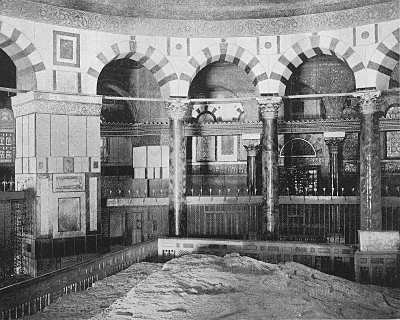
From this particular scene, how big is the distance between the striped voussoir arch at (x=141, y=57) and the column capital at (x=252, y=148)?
3.98 m

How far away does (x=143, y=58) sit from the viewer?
10.9m

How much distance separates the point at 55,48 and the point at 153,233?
202 inches

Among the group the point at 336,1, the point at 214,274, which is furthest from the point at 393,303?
the point at 336,1

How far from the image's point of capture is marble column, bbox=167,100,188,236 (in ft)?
35.6

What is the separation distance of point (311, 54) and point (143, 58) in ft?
12.8

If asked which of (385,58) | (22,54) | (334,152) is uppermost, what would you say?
(22,54)

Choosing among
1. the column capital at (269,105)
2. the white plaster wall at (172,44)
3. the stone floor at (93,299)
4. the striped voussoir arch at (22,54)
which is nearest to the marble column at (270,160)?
the column capital at (269,105)

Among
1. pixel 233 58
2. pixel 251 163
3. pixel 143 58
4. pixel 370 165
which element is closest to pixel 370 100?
pixel 370 165

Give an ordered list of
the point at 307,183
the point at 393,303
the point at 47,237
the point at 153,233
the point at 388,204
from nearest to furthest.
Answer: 1. the point at 393,303
2. the point at 47,237
3. the point at 388,204
4. the point at 153,233
5. the point at 307,183

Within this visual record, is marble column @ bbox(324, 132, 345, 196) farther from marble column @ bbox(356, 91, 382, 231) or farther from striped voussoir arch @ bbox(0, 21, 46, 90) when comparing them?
striped voussoir arch @ bbox(0, 21, 46, 90)

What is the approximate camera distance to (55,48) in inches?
388

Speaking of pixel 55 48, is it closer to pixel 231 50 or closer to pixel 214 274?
pixel 231 50

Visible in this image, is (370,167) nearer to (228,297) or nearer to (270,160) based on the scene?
(270,160)

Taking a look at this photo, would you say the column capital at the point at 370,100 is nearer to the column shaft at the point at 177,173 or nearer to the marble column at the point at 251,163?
the column shaft at the point at 177,173
